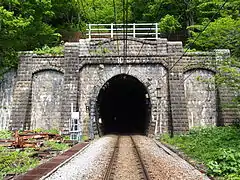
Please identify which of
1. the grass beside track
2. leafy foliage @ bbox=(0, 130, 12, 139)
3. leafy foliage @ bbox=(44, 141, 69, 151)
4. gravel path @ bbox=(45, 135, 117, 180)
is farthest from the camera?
leafy foliage @ bbox=(0, 130, 12, 139)

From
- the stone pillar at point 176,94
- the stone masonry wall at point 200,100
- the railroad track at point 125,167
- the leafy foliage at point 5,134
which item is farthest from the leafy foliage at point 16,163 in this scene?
the stone masonry wall at point 200,100

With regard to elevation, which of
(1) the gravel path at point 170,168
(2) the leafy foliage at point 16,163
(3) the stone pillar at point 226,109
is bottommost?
(1) the gravel path at point 170,168

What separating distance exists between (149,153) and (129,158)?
43.6 inches

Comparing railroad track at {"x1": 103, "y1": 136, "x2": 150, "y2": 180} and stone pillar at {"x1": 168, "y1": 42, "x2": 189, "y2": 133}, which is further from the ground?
stone pillar at {"x1": 168, "y1": 42, "x2": 189, "y2": 133}

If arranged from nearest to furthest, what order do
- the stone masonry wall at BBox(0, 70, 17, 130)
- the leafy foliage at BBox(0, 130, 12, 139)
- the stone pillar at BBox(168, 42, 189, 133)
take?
the leafy foliage at BBox(0, 130, 12, 139)
the stone pillar at BBox(168, 42, 189, 133)
the stone masonry wall at BBox(0, 70, 17, 130)

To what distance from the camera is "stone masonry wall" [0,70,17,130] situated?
14305 mm

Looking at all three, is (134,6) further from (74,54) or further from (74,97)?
(74,97)

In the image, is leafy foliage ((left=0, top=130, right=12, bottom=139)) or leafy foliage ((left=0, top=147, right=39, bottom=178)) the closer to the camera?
leafy foliage ((left=0, top=147, right=39, bottom=178))

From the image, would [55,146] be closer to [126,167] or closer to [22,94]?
[126,167]

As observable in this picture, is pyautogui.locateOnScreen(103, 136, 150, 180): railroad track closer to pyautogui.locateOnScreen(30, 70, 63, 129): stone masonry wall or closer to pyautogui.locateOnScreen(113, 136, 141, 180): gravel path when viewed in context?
pyautogui.locateOnScreen(113, 136, 141, 180): gravel path

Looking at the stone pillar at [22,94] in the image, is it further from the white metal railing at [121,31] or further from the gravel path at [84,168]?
the gravel path at [84,168]

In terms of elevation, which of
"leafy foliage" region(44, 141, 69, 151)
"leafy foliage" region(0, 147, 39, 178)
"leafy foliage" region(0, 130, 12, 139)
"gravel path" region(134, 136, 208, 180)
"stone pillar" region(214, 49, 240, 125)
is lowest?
"gravel path" region(134, 136, 208, 180)

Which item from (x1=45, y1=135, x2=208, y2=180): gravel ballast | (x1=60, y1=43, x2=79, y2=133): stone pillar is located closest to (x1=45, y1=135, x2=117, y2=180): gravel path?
(x1=45, y1=135, x2=208, y2=180): gravel ballast

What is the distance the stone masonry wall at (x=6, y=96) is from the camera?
14305 millimetres
